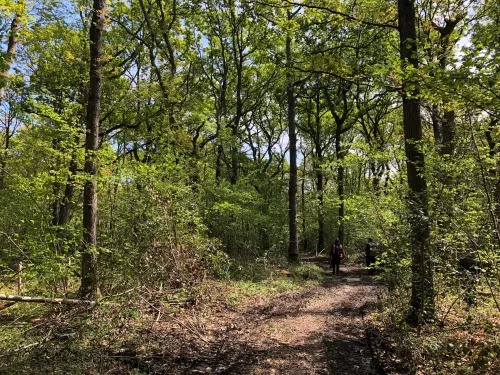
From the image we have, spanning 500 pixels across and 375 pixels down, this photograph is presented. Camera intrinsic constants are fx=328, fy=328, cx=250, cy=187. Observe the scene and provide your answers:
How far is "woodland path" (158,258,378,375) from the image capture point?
5094mm

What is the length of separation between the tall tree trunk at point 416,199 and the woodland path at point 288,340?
1364mm

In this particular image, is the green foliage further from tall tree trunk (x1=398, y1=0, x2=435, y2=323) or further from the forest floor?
tall tree trunk (x1=398, y1=0, x2=435, y2=323)

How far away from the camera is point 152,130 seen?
1694cm

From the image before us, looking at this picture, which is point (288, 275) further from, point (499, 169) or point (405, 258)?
point (499, 169)

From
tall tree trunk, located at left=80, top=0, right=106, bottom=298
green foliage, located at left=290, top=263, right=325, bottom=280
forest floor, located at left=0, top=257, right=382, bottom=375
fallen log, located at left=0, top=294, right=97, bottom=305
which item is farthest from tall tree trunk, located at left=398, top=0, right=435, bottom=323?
green foliage, located at left=290, top=263, right=325, bottom=280

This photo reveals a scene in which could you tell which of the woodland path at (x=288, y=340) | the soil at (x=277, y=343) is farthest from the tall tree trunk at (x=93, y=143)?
the woodland path at (x=288, y=340)

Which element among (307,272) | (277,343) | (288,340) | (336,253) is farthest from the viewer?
(336,253)

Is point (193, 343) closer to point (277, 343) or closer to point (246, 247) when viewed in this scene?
point (277, 343)

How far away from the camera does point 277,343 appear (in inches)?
242

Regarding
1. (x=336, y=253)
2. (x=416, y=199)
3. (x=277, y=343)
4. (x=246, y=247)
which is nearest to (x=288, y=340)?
(x=277, y=343)

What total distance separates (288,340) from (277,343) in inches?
11.6

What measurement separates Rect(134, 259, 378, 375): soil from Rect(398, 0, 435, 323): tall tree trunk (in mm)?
1340

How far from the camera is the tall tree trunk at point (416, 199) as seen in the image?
5707mm

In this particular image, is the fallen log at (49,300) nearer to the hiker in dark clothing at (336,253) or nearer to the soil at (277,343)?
the soil at (277,343)
